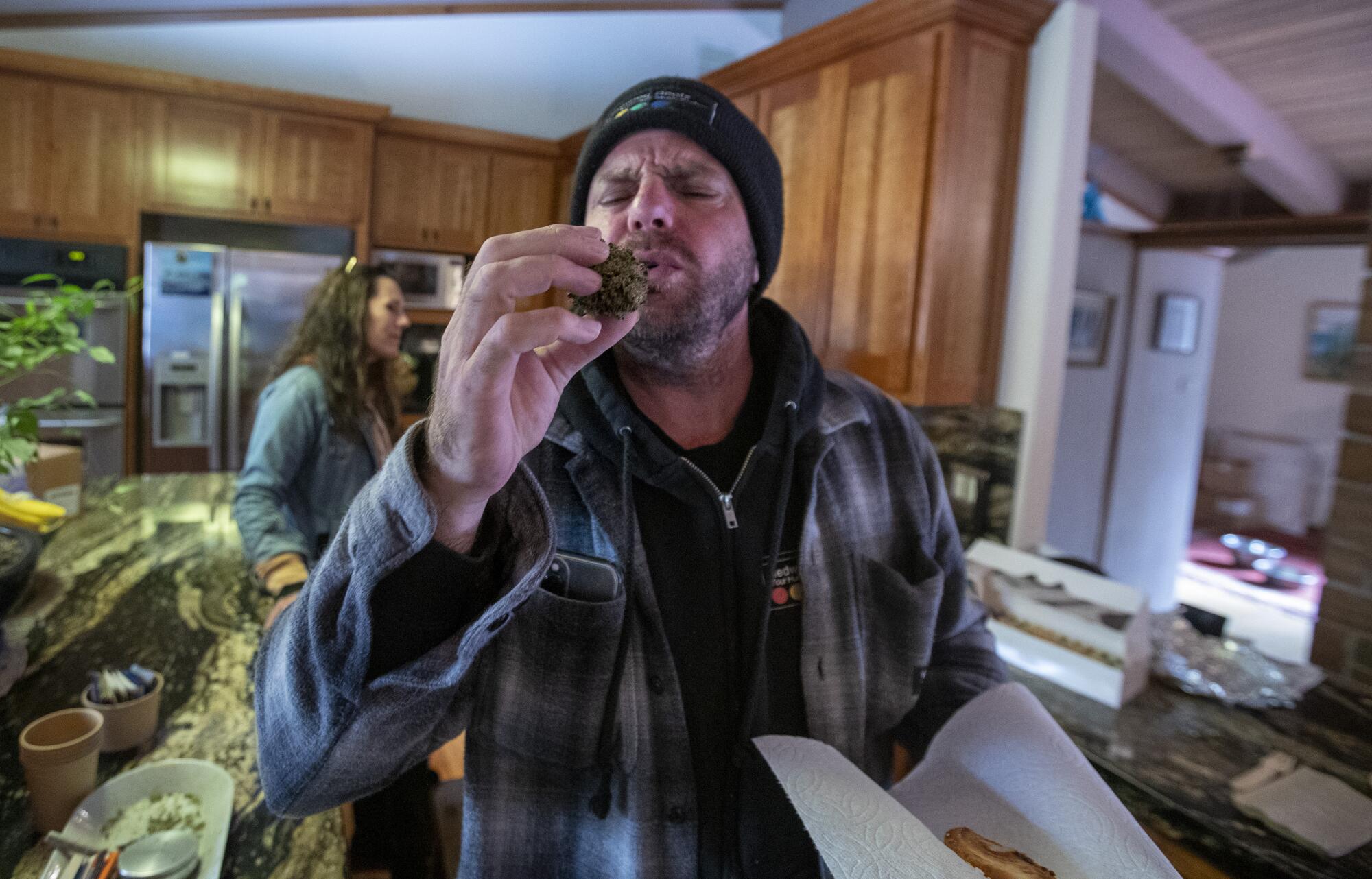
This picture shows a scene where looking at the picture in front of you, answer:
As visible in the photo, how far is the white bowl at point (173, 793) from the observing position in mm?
775

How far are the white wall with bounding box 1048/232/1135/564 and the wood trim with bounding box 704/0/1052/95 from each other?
169 cm

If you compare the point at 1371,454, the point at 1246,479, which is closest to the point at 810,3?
the point at 1371,454

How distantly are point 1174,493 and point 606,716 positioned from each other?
4.36 meters

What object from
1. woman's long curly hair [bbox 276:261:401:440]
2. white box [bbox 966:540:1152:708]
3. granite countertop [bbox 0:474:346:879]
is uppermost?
woman's long curly hair [bbox 276:261:401:440]

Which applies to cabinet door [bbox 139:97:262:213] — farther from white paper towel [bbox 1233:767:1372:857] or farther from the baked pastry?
white paper towel [bbox 1233:767:1372:857]

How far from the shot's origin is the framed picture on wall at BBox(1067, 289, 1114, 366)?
3.44 m

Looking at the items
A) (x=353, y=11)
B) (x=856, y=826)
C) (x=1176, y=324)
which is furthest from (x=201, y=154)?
(x=1176, y=324)

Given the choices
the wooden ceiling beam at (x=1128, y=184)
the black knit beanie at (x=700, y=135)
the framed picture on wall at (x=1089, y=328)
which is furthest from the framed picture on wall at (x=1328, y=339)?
the black knit beanie at (x=700, y=135)

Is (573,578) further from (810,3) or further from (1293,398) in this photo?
(1293,398)

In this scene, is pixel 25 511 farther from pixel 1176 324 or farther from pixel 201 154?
pixel 1176 324

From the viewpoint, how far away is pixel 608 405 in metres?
0.90

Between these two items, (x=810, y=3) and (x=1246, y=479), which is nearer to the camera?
(x=810, y=3)

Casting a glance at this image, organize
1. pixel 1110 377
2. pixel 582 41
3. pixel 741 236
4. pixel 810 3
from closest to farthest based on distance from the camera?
pixel 741 236, pixel 810 3, pixel 1110 377, pixel 582 41

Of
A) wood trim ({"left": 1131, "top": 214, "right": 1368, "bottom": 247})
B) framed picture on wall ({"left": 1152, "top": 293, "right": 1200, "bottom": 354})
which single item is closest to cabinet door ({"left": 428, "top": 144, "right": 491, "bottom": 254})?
wood trim ({"left": 1131, "top": 214, "right": 1368, "bottom": 247})
